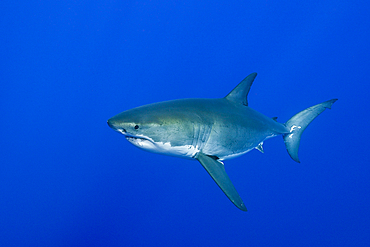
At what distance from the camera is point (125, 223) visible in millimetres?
9164

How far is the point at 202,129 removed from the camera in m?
2.46

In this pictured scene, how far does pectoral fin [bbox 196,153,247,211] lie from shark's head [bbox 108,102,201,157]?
0.22 m

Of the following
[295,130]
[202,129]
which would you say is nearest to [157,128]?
[202,129]

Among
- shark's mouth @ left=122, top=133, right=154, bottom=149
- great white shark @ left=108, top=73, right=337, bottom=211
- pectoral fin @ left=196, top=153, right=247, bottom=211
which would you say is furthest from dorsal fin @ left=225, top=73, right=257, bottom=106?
shark's mouth @ left=122, top=133, right=154, bottom=149

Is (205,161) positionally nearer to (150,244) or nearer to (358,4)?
(150,244)

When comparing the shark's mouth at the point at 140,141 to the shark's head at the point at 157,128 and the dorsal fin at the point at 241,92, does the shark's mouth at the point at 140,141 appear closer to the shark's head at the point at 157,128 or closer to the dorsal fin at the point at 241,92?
the shark's head at the point at 157,128

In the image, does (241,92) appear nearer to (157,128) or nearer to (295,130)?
(157,128)

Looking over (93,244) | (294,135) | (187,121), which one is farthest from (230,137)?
(93,244)

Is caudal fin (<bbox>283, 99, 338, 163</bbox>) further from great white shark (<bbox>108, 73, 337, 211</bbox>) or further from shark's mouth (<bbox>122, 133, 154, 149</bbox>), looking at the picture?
A: shark's mouth (<bbox>122, 133, 154, 149</bbox>)

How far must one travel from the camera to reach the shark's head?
2.00 m

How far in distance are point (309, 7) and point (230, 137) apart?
50.3 feet

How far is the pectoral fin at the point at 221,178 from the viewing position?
80.4 inches

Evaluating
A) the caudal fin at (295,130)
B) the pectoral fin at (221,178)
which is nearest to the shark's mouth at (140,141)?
the pectoral fin at (221,178)

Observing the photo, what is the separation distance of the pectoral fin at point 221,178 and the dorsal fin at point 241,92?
1.06 meters
